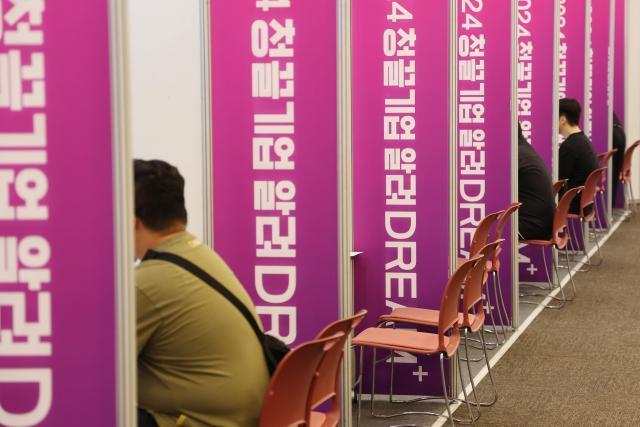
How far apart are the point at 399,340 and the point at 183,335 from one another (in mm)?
2068

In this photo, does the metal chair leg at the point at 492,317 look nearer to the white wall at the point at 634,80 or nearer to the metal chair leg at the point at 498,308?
the metal chair leg at the point at 498,308

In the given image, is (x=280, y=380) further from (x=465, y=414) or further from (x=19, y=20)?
(x=465, y=414)

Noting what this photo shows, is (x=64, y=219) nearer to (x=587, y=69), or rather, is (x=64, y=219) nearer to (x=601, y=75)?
(x=587, y=69)

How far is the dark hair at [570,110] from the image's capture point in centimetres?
913

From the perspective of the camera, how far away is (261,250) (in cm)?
421

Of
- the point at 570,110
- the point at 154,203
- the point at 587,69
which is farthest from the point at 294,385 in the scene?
the point at 587,69

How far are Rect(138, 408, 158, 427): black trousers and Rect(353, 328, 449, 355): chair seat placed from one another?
6.05 ft

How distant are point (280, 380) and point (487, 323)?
4321 mm

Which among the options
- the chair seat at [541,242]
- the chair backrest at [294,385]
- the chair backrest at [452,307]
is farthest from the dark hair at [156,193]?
the chair seat at [541,242]

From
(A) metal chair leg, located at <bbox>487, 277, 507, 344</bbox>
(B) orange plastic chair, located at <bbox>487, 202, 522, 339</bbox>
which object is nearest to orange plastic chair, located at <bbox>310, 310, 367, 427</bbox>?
(B) orange plastic chair, located at <bbox>487, 202, 522, 339</bbox>

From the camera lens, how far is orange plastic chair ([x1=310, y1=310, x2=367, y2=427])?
326 centimetres

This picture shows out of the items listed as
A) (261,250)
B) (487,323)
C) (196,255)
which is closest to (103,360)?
(196,255)

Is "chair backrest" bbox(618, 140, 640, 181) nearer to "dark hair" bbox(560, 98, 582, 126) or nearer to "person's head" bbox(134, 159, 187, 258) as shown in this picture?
"dark hair" bbox(560, 98, 582, 126)

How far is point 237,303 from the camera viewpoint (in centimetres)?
302
